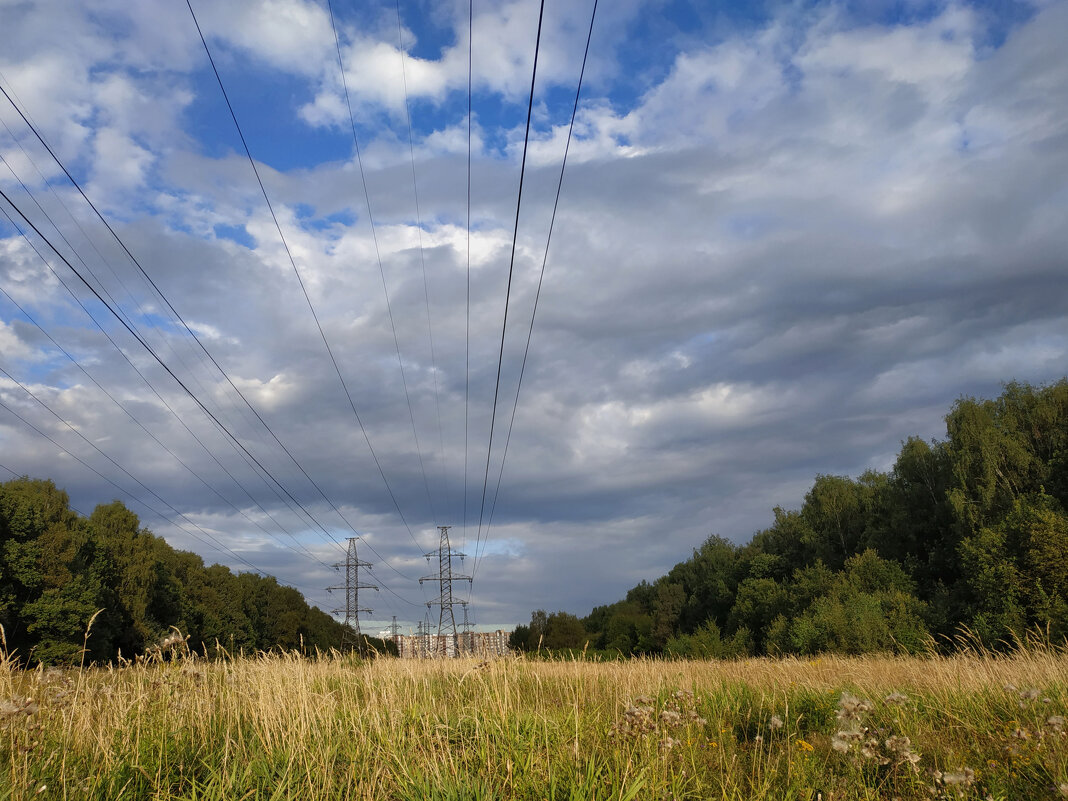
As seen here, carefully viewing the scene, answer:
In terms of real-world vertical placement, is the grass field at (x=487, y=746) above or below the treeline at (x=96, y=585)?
below

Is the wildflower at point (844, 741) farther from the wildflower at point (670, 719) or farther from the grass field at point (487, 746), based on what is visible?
the wildflower at point (670, 719)

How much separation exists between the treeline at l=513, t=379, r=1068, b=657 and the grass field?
2522 cm

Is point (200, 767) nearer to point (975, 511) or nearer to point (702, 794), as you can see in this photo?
point (702, 794)

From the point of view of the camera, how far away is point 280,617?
4323 inches

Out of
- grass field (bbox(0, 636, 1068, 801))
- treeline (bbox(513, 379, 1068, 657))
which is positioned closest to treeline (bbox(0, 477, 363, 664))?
grass field (bbox(0, 636, 1068, 801))

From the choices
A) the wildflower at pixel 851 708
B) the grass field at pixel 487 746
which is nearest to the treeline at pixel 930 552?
the grass field at pixel 487 746

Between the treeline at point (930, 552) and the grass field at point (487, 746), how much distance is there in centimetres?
2522

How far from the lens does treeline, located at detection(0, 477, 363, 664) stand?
4156 centimetres

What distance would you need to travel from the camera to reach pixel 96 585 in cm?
4741

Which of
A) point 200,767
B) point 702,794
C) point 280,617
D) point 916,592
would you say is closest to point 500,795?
point 702,794

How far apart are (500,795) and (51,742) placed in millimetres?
4040

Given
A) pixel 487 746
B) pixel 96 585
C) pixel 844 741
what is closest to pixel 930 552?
pixel 844 741

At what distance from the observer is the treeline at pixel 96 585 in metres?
41.6

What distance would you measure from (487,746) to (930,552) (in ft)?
189
